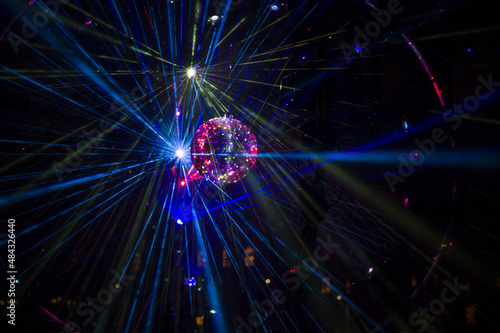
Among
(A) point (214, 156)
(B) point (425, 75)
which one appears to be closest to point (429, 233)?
(B) point (425, 75)

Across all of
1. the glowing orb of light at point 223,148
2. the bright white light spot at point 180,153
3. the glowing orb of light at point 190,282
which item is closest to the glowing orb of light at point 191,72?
the bright white light spot at point 180,153

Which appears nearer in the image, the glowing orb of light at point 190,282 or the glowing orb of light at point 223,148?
the glowing orb of light at point 223,148

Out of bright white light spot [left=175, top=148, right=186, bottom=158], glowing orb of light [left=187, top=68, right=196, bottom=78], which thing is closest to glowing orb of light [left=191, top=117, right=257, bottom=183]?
glowing orb of light [left=187, top=68, right=196, bottom=78]

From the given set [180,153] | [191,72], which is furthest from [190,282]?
[191,72]

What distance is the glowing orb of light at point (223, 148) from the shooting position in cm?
372

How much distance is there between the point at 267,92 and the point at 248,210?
11.6ft

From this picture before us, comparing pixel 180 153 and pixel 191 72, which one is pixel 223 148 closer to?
pixel 191 72

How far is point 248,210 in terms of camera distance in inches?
273

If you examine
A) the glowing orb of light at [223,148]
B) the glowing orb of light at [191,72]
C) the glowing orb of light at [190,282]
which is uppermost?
the glowing orb of light at [191,72]

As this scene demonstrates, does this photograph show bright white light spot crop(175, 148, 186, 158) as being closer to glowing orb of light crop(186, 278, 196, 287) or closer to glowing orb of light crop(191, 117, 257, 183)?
glowing orb of light crop(191, 117, 257, 183)

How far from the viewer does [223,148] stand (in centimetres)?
373

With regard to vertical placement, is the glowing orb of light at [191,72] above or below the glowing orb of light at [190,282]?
above

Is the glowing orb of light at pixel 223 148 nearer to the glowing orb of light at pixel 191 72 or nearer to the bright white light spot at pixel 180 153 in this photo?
the glowing orb of light at pixel 191 72

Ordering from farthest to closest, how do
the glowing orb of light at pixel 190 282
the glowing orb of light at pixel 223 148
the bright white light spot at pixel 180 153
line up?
the bright white light spot at pixel 180 153
the glowing orb of light at pixel 190 282
the glowing orb of light at pixel 223 148
